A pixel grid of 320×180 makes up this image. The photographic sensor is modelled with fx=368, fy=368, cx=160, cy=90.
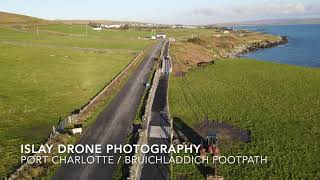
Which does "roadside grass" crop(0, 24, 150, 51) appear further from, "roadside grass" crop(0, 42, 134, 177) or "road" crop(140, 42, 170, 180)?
"road" crop(140, 42, 170, 180)

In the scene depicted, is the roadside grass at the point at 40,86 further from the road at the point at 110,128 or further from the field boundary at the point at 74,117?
the road at the point at 110,128

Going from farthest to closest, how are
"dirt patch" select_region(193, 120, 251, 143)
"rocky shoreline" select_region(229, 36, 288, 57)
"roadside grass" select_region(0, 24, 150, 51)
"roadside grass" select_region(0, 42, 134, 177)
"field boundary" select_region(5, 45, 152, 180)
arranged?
"rocky shoreline" select_region(229, 36, 288, 57) → "roadside grass" select_region(0, 24, 150, 51) → "dirt patch" select_region(193, 120, 251, 143) → "roadside grass" select_region(0, 42, 134, 177) → "field boundary" select_region(5, 45, 152, 180)

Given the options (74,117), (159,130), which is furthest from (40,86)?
(159,130)

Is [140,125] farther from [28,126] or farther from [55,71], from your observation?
[55,71]

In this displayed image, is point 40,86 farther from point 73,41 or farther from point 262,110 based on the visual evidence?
point 73,41

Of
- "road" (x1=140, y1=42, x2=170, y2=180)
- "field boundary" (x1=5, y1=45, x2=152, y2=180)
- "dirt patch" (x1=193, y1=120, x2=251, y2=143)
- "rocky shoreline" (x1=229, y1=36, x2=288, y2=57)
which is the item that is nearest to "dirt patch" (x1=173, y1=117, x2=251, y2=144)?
"dirt patch" (x1=193, y1=120, x2=251, y2=143)

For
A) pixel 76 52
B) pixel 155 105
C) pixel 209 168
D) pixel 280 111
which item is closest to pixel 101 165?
pixel 209 168
